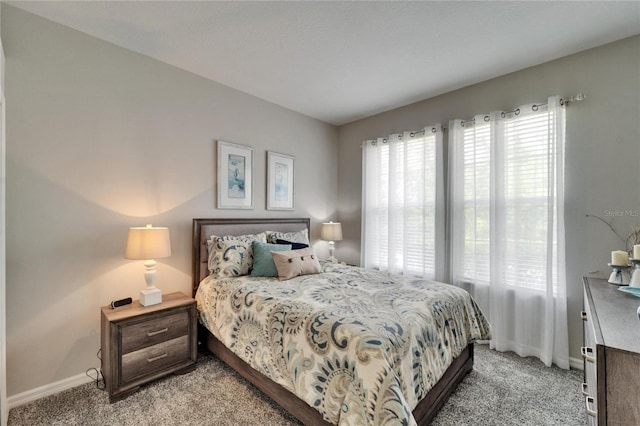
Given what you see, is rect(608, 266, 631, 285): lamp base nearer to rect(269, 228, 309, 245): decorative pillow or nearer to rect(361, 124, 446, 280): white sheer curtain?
rect(361, 124, 446, 280): white sheer curtain

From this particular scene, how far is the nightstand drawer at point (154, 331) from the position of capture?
2.02 meters

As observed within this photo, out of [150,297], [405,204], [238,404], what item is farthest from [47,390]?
[405,204]

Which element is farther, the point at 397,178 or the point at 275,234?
the point at 397,178

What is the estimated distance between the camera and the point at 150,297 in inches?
87.4

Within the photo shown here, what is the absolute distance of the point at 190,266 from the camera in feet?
9.16

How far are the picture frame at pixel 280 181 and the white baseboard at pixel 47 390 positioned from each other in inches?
90.7

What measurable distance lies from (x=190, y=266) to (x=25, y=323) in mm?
1177

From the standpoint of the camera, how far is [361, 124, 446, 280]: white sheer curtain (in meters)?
3.28

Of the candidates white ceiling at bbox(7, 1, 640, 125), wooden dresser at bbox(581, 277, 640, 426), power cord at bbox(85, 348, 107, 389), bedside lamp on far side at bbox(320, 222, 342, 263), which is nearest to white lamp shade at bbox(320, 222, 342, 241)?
bedside lamp on far side at bbox(320, 222, 342, 263)

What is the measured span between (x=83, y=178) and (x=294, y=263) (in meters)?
1.89

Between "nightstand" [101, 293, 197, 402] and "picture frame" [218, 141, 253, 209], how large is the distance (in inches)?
46.5

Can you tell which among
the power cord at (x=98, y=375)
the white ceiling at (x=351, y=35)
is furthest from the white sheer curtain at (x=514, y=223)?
the power cord at (x=98, y=375)

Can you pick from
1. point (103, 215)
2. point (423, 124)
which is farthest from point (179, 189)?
point (423, 124)

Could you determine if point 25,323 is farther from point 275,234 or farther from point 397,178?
point 397,178
